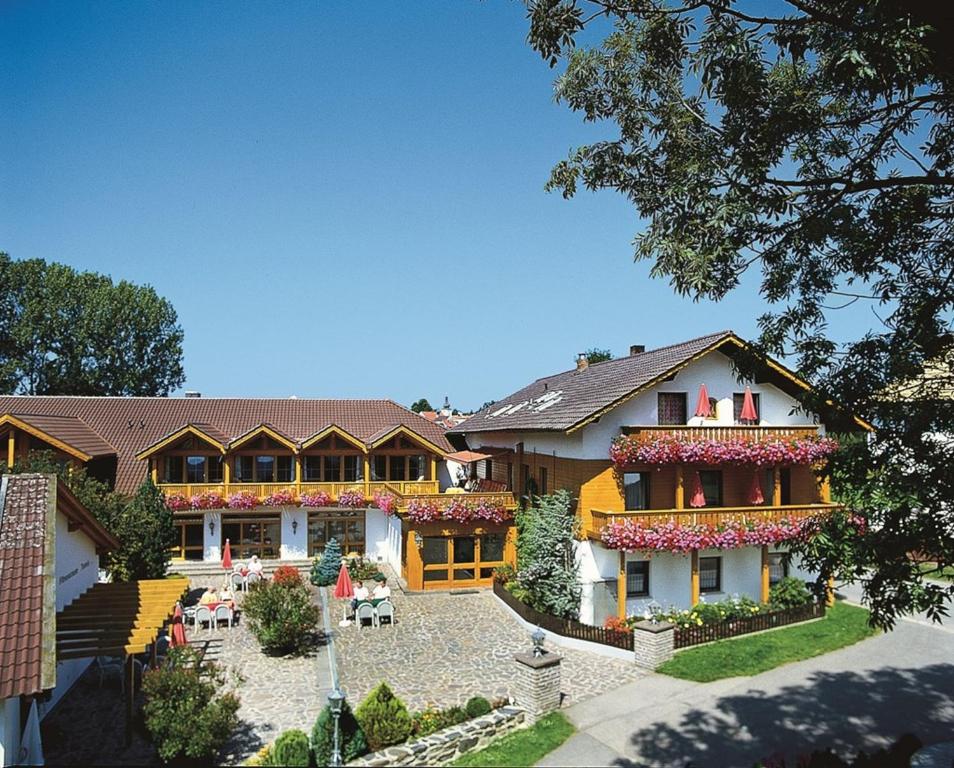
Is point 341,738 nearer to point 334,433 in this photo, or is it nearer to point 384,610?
point 384,610

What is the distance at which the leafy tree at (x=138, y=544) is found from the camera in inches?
906

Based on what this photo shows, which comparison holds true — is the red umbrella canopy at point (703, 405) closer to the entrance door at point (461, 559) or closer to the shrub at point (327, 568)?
the entrance door at point (461, 559)

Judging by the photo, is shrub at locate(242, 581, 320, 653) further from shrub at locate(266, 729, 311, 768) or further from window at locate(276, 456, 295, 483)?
window at locate(276, 456, 295, 483)

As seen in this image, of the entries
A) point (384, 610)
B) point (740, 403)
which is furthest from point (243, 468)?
point (740, 403)

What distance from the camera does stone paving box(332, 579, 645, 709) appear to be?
16203mm

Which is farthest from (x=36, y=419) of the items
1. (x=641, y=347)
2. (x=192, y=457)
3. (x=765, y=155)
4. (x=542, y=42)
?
(x=765, y=155)

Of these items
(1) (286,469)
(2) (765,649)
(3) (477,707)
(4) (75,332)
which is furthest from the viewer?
(4) (75,332)

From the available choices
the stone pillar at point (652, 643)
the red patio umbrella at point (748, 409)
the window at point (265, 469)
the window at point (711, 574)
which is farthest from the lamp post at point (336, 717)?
the window at point (265, 469)

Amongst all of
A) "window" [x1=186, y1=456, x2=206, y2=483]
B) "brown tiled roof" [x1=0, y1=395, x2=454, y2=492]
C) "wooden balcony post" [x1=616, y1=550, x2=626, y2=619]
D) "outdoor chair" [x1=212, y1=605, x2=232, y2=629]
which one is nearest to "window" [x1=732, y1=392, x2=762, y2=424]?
"wooden balcony post" [x1=616, y1=550, x2=626, y2=619]

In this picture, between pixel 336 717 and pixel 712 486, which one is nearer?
pixel 336 717

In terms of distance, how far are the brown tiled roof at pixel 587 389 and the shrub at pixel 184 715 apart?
40.2 ft

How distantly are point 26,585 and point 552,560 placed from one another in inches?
567

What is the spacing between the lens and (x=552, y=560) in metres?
21.5

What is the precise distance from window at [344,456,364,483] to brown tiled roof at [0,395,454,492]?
111cm
